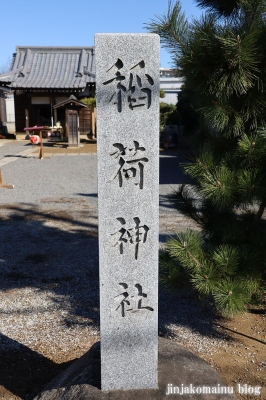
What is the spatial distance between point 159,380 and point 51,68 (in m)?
19.5

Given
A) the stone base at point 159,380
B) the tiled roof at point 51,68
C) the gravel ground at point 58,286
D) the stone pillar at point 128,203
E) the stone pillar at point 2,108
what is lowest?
the gravel ground at point 58,286

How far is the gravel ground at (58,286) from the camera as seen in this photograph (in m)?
3.23

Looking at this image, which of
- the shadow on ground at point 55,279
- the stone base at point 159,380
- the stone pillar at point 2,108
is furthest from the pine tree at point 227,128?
the stone pillar at point 2,108

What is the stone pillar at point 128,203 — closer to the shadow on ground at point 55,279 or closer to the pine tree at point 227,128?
the pine tree at point 227,128

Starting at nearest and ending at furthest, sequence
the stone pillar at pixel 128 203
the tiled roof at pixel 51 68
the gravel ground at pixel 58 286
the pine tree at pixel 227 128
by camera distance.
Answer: the stone pillar at pixel 128 203 < the pine tree at pixel 227 128 < the gravel ground at pixel 58 286 < the tiled roof at pixel 51 68

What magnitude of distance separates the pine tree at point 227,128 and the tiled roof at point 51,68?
53.6 ft

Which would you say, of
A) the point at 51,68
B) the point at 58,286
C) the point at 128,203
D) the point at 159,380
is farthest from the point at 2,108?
the point at 159,380

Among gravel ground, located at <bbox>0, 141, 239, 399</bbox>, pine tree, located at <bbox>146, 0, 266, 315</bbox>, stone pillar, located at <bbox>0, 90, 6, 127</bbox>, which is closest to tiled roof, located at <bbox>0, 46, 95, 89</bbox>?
stone pillar, located at <bbox>0, 90, 6, 127</bbox>

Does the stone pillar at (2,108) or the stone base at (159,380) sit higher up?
the stone pillar at (2,108)

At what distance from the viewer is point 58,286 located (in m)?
4.26

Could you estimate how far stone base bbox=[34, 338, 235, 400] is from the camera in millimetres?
2227

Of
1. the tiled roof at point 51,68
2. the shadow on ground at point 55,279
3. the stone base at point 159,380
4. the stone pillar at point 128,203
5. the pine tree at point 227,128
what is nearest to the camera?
the stone pillar at point 128,203

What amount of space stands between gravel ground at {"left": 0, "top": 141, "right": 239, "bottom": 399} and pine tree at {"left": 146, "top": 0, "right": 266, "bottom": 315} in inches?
30.5

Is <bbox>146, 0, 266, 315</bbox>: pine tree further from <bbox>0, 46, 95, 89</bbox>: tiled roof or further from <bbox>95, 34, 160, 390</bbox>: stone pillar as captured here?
<bbox>0, 46, 95, 89</bbox>: tiled roof
